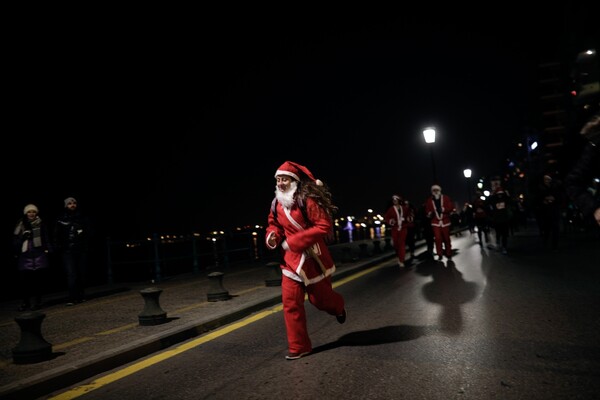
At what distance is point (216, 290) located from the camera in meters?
8.29

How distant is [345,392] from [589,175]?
2.37 metres

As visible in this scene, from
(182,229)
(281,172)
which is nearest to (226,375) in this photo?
(281,172)

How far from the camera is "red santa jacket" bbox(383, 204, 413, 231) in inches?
505

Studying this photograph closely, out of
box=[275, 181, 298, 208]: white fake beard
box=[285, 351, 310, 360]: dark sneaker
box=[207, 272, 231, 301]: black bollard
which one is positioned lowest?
box=[285, 351, 310, 360]: dark sneaker

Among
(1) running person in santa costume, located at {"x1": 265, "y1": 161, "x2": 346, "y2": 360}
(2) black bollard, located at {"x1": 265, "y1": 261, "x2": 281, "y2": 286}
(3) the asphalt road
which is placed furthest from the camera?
(2) black bollard, located at {"x1": 265, "y1": 261, "x2": 281, "y2": 286}

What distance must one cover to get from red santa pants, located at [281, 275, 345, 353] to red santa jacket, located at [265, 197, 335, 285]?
0.26 feet

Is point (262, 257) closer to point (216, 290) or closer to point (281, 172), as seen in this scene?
point (216, 290)

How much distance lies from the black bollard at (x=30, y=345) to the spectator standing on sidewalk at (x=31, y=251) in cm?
441

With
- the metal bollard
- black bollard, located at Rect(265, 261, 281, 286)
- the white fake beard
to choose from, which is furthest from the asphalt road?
the metal bollard

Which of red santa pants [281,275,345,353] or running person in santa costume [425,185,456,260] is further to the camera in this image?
running person in santa costume [425,185,456,260]

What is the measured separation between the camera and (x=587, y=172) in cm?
372

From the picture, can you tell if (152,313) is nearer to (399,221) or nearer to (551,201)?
(399,221)

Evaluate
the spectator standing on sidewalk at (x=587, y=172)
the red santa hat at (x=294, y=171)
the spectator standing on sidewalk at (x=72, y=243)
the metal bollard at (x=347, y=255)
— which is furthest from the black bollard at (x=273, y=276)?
the spectator standing on sidewalk at (x=587, y=172)

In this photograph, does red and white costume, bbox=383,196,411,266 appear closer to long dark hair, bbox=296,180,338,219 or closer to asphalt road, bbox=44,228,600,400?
asphalt road, bbox=44,228,600,400
